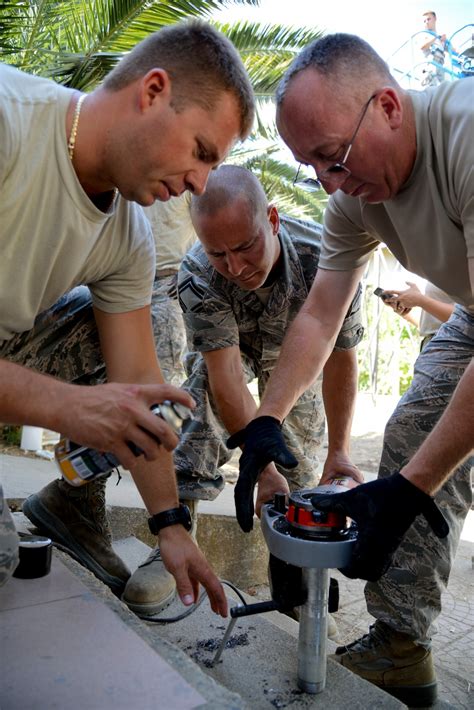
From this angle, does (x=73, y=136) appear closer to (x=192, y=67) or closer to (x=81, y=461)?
(x=192, y=67)

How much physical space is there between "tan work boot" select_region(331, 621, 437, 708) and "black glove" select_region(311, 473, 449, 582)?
2.19 feet

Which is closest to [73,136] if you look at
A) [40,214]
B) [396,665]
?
[40,214]

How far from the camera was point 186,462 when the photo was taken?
3.27m

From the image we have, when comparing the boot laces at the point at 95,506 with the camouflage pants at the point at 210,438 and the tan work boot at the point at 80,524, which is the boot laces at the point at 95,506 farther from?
the camouflage pants at the point at 210,438

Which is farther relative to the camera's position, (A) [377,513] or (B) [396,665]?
(B) [396,665]

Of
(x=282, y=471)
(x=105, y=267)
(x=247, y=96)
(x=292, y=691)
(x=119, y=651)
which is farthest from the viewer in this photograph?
(x=282, y=471)

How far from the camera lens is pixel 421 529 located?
2449 mm

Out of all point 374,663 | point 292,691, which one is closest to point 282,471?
point 374,663

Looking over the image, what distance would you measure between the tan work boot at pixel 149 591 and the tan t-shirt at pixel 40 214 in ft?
3.40

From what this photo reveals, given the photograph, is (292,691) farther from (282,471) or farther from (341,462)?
(282,471)

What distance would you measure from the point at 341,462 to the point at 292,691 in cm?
110

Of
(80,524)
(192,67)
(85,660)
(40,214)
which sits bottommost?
(80,524)

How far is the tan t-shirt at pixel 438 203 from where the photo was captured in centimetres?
203

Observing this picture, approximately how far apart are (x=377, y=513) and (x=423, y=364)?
3.37ft
